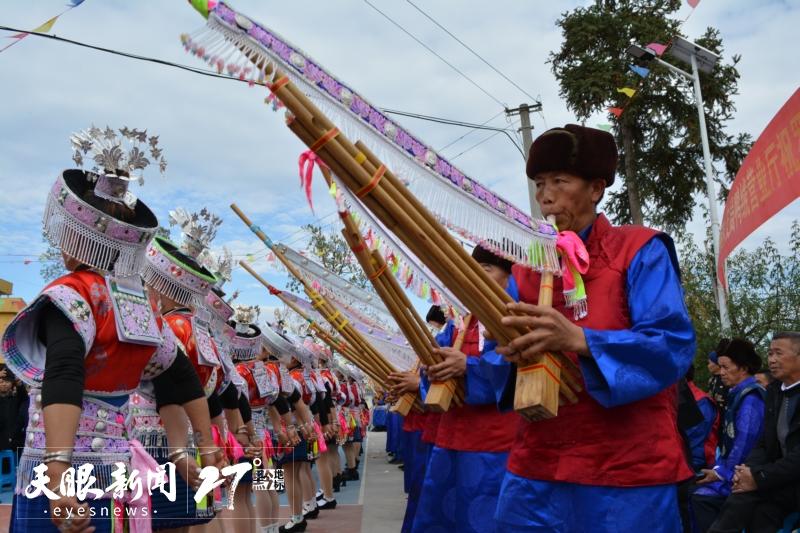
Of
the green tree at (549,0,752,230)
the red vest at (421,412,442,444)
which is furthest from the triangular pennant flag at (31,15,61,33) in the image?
the green tree at (549,0,752,230)

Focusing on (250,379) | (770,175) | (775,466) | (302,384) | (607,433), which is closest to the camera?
(607,433)

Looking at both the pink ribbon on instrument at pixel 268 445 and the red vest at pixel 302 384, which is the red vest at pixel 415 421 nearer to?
the pink ribbon on instrument at pixel 268 445

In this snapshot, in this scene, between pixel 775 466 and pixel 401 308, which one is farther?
pixel 775 466

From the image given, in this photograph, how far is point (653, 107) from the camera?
59.6 feet

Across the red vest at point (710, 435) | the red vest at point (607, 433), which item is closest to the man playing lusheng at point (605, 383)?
the red vest at point (607, 433)

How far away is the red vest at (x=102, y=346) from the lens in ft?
8.43

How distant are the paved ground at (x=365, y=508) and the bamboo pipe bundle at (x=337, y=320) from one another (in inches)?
95.8

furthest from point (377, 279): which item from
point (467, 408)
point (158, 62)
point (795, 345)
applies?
point (158, 62)

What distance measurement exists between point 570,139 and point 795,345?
3135mm

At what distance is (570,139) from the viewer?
2.53 meters

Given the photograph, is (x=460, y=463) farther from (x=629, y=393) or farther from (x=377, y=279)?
(x=629, y=393)

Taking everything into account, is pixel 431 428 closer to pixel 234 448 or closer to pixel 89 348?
pixel 234 448

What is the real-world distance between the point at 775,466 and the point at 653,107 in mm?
15087

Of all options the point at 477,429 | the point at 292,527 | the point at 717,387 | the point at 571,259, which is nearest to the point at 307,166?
the point at 571,259
